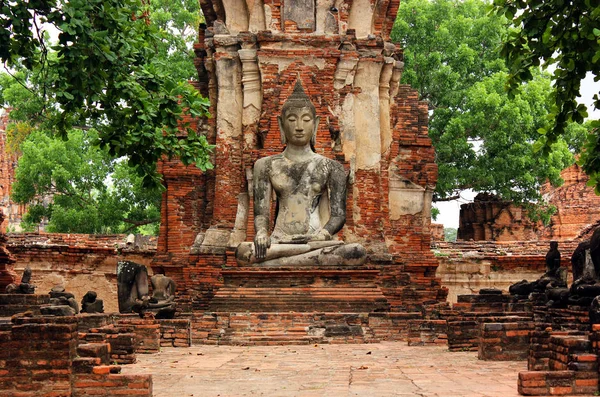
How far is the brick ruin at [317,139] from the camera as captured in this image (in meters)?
16.4

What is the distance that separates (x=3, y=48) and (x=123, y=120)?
4.76ft

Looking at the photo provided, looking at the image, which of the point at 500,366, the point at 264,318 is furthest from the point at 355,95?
the point at 500,366

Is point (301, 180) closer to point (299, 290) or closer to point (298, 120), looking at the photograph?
point (298, 120)

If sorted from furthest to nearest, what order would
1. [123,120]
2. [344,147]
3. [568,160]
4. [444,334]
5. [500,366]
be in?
[568,160]
[344,147]
[444,334]
[123,120]
[500,366]

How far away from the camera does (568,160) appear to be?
1062 inches

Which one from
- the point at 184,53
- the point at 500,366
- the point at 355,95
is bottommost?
the point at 500,366

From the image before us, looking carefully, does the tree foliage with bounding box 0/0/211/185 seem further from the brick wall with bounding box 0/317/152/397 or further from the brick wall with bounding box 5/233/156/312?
the brick wall with bounding box 5/233/156/312

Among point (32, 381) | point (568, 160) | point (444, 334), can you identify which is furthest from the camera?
point (568, 160)

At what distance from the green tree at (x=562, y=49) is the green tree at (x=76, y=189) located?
17.7 metres

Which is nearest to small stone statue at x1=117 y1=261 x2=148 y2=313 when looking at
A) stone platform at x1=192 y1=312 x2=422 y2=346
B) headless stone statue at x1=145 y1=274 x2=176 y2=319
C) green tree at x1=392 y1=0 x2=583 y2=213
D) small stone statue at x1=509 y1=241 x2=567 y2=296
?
headless stone statue at x1=145 y1=274 x2=176 y2=319

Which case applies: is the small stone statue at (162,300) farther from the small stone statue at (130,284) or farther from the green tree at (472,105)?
the green tree at (472,105)

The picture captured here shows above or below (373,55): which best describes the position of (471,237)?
below

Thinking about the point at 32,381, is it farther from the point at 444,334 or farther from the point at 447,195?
the point at 447,195

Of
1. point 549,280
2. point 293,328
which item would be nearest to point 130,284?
point 293,328
